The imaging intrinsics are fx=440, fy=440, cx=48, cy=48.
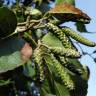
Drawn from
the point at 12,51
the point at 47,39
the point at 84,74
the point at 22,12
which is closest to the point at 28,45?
the point at 12,51

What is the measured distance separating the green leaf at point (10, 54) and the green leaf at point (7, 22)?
0.03 meters

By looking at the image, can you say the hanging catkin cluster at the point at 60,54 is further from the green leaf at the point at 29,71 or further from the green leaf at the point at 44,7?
the green leaf at the point at 44,7

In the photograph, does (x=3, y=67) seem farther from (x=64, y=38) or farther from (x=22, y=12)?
(x=22, y=12)

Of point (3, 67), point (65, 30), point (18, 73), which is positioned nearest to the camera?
point (3, 67)

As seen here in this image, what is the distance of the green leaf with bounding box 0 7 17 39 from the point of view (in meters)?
1.13

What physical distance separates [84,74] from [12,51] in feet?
1.10

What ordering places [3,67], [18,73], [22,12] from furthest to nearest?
[22,12]
[18,73]
[3,67]

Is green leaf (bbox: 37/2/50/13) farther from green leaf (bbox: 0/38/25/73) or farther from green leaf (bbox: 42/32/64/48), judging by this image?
green leaf (bbox: 0/38/25/73)

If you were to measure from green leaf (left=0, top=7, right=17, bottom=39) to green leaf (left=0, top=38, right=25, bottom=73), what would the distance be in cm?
3

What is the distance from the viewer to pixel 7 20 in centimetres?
115

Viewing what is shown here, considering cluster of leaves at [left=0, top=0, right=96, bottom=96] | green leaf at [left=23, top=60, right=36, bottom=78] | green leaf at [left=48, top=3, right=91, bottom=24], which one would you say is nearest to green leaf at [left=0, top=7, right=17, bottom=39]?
cluster of leaves at [left=0, top=0, right=96, bottom=96]

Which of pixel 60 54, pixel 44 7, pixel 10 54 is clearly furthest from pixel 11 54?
Result: pixel 44 7

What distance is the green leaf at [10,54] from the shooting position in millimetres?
1122

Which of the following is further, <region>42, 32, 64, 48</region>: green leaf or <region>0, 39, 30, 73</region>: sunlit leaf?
<region>42, 32, 64, 48</region>: green leaf
